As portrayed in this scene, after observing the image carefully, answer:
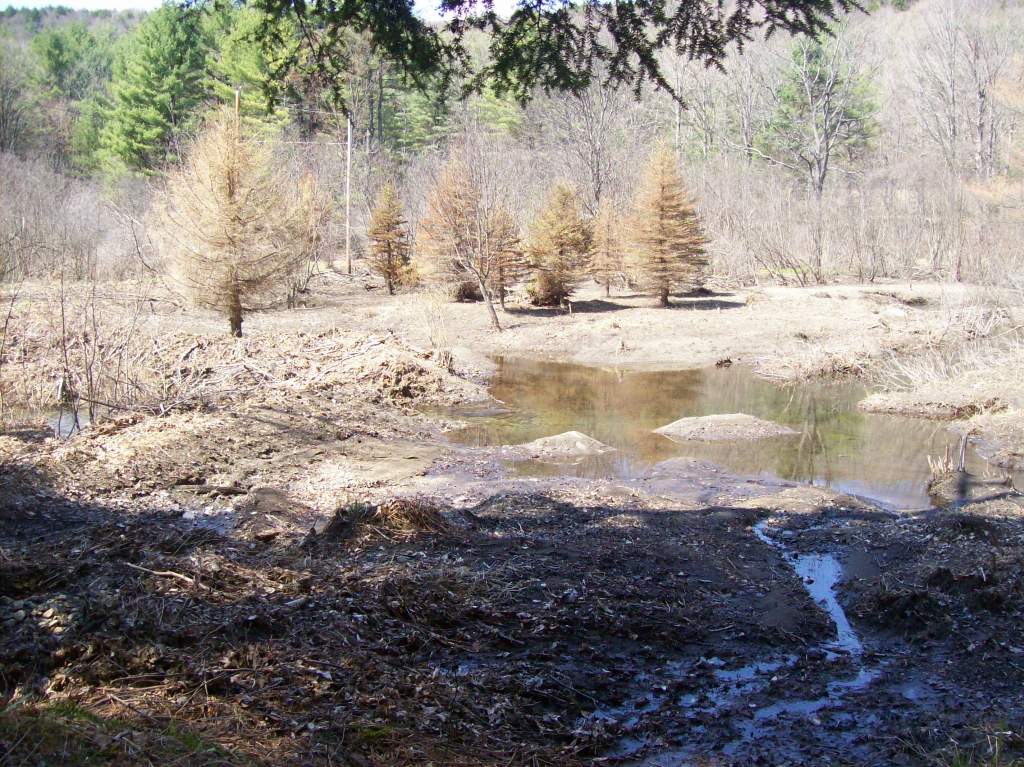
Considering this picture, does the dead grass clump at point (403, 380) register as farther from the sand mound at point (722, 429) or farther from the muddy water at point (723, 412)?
the sand mound at point (722, 429)

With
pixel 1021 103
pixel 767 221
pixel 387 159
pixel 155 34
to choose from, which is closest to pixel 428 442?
pixel 1021 103

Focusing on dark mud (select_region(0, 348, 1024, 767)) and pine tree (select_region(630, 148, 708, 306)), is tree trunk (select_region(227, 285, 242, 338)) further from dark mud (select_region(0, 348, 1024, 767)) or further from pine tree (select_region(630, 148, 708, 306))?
pine tree (select_region(630, 148, 708, 306))

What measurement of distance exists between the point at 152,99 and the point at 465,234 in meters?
26.2

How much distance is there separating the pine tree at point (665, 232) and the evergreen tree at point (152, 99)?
24578 mm

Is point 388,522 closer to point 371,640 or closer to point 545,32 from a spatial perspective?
point 371,640

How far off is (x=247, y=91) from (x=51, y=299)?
113 ft

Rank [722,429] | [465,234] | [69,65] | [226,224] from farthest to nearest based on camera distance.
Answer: [69,65] → [465,234] → [226,224] → [722,429]

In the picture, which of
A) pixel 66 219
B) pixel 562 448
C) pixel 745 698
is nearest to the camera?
pixel 745 698

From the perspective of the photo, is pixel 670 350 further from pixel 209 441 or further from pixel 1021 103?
pixel 209 441

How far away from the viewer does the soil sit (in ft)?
11.6

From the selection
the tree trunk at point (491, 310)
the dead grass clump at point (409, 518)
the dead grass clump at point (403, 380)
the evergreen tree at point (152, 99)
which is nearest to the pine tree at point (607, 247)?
the tree trunk at point (491, 310)

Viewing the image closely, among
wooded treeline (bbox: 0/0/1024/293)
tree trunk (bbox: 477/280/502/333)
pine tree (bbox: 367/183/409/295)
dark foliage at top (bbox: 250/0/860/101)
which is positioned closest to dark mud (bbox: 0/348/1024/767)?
dark foliage at top (bbox: 250/0/860/101)

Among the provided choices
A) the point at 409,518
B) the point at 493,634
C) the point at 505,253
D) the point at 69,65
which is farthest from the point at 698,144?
the point at 493,634

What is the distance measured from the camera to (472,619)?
5.01 m
